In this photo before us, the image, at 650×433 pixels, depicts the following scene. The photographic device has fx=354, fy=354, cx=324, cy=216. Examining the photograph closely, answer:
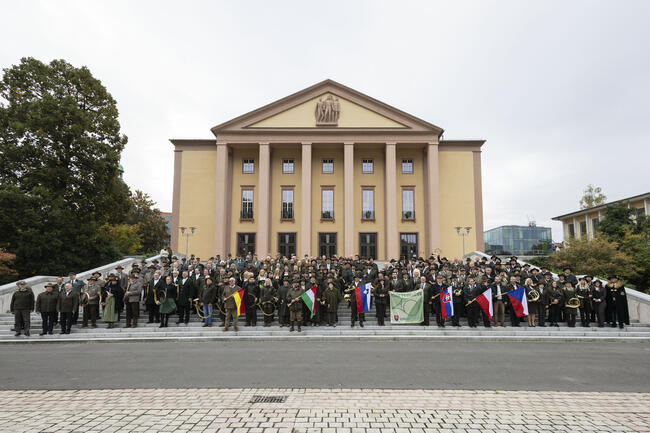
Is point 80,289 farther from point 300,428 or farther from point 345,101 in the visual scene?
point 345,101

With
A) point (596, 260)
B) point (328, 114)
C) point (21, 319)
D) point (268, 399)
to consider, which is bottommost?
point (268, 399)

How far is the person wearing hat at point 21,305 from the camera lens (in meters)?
11.9

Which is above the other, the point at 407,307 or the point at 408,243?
the point at 408,243

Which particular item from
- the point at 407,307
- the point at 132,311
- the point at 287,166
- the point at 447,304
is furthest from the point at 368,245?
the point at 132,311

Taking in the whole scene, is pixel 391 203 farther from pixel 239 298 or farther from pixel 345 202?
pixel 239 298

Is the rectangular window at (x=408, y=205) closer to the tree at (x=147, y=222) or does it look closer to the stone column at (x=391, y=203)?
the stone column at (x=391, y=203)

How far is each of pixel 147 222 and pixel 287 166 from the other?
82.3ft

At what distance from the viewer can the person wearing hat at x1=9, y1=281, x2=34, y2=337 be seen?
1188cm

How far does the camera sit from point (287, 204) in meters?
31.7

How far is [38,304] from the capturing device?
12094 millimetres

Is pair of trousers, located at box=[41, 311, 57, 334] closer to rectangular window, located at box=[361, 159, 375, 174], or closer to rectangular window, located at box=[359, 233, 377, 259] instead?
rectangular window, located at box=[359, 233, 377, 259]

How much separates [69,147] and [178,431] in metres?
24.7

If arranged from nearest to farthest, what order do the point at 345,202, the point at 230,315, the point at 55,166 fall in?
the point at 230,315, the point at 55,166, the point at 345,202

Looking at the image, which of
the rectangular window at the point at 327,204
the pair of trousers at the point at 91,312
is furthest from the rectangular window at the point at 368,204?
the pair of trousers at the point at 91,312
